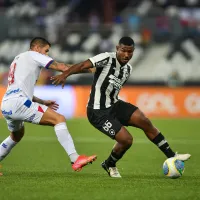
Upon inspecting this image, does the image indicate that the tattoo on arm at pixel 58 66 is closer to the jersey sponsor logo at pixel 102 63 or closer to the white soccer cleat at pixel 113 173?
the jersey sponsor logo at pixel 102 63

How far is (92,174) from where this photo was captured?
32.5 feet

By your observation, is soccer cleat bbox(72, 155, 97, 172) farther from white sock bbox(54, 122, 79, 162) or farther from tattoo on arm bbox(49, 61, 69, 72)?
tattoo on arm bbox(49, 61, 69, 72)

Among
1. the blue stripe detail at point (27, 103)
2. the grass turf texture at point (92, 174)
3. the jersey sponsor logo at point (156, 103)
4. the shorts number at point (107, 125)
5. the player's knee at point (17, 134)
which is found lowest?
the jersey sponsor logo at point (156, 103)

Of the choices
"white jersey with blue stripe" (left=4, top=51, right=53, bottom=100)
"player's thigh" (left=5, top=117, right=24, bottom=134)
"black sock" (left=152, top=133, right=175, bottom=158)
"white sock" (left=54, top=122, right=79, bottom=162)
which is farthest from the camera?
"black sock" (left=152, top=133, right=175, bottom=158)

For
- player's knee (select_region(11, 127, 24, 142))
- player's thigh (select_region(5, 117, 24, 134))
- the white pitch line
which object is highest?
player's thigh (select_region(5, 117, 24, 134))

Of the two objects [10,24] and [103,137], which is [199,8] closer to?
[10,24]

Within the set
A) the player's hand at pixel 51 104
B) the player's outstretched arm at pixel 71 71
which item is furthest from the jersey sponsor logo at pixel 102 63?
the player's hand at pixel 51 104

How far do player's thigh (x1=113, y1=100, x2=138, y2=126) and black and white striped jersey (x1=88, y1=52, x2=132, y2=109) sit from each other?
116 millimetres

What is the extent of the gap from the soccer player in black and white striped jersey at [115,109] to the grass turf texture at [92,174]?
18.3 inches

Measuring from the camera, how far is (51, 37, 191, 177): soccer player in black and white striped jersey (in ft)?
30.9

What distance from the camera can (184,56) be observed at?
104ft

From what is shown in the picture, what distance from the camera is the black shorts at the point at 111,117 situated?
9.47 m

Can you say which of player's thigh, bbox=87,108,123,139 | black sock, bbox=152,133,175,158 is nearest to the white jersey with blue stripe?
player's thigh, bbox=87,108,123,139

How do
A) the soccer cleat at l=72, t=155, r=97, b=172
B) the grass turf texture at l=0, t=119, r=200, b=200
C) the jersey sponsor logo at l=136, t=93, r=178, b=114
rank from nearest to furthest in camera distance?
1. the grass turf texture at l=0, t=119, r=200, b=200
2. the soccer cleat at l=72, t=155, r=97, b=172
3. the jersey sponsor logo at l=136, t=93, r=178, b=114
